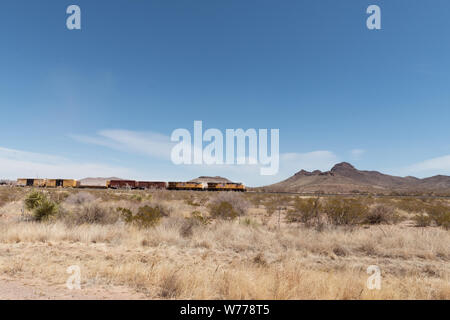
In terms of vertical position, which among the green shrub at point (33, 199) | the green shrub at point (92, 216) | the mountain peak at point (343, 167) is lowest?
the green shrub at point (92, 216)

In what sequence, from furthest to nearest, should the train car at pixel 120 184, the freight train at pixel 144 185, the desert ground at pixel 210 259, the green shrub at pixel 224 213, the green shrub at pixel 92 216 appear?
the train car at pixel 120 184 < the freight train at pixel 144 185 < the green shrub at pixel 224 213 < the green shrub at pixel 92 216 < the desert ground at pixel 210 259

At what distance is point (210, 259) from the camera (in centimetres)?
841

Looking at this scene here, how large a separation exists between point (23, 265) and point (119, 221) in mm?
6702

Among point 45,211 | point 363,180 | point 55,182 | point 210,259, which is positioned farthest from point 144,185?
point 363,180

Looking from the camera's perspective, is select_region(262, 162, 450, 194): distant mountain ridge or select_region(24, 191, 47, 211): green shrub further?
select_region(262, 162, 450, 194): distant mountain ridge

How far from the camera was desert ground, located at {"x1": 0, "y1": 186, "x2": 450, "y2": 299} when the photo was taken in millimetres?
5293

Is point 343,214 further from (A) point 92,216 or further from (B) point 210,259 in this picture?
(A) point 92,216

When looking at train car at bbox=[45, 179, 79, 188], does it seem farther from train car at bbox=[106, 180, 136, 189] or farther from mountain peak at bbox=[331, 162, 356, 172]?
mountain peak at bbox=[331, 162, 356, 172]

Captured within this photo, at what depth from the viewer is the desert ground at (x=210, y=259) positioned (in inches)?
208

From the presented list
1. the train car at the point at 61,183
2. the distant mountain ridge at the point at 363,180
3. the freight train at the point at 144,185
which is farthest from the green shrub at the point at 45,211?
the distant mountain ridge at the point at 363,180

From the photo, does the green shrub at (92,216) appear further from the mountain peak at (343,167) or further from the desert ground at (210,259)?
the mountain peak at (343,167)

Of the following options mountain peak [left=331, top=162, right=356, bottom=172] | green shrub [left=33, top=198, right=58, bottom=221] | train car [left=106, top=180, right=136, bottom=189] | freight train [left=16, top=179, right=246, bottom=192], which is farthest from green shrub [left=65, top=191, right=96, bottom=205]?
mountain peak [left=331, top=162, right=356, bottom=172]
